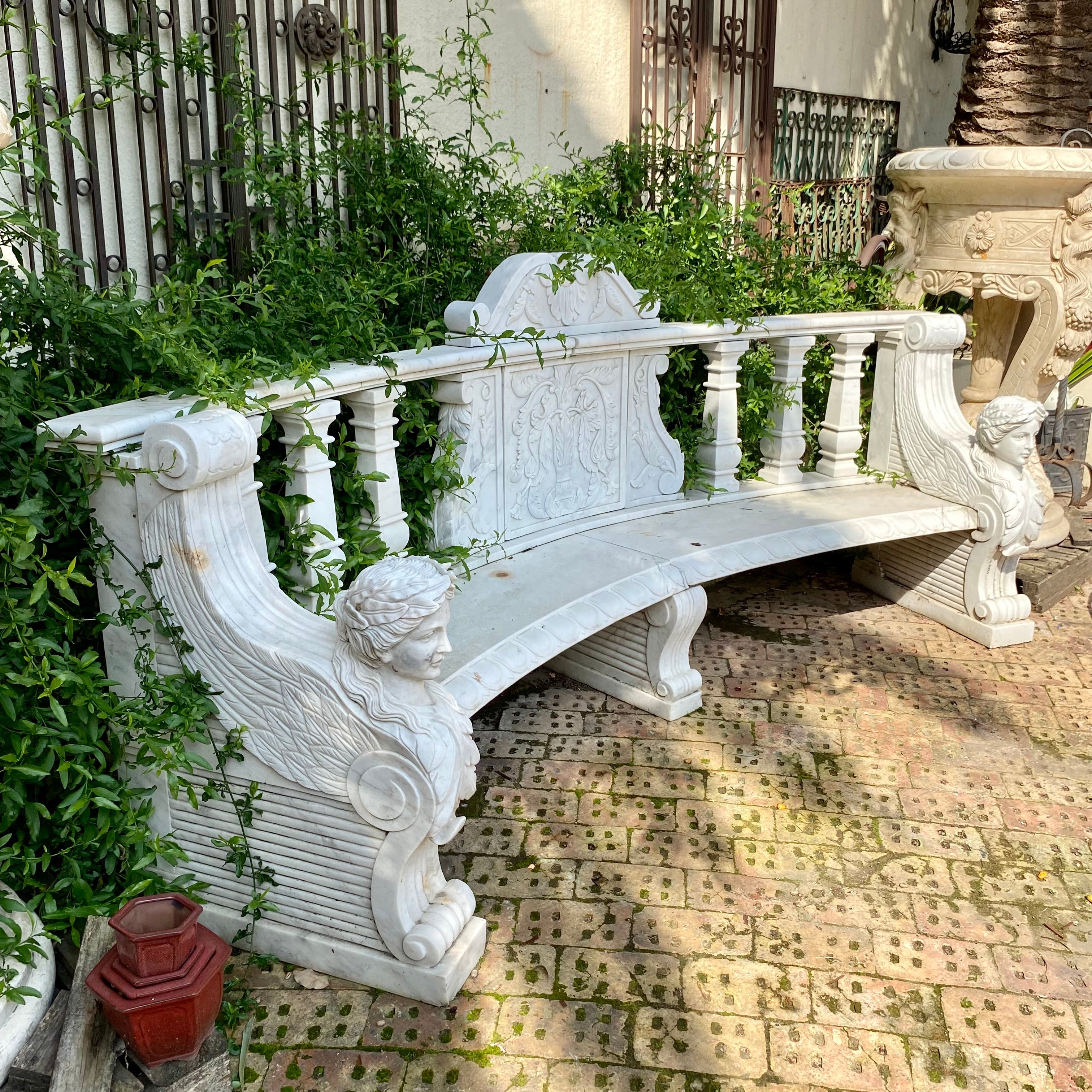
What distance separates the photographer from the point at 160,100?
12.5 feet

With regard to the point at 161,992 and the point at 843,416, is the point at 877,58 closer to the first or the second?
the point at 843,416

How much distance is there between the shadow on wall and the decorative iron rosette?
0.44 meters

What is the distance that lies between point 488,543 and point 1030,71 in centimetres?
463

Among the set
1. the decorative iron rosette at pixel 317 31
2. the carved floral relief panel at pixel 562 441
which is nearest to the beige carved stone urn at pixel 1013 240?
the carved floral relief panel at pixel 562 441

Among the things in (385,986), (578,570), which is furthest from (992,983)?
(578,570)

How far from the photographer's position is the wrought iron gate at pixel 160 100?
11.4 feet

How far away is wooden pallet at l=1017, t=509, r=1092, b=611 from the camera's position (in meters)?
5.02

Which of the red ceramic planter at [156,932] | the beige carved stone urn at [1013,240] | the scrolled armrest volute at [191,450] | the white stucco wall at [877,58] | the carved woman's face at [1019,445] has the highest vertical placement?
the white stucco wall at [877,58]

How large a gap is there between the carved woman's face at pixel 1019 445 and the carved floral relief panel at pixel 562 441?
155 centimetres

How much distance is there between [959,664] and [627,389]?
1.74m

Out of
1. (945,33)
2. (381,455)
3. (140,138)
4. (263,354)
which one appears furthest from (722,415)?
(945,33)

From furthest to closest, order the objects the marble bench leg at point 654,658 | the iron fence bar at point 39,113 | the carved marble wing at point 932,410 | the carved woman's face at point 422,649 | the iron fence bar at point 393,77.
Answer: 1. the carved marble wing at point 932,410
2. the iron fence bar at point 393,77
3. the marble bench leg at point 654,658
4. the iron fence bar at point 39,113
5. the carved woman's face at point 422,649

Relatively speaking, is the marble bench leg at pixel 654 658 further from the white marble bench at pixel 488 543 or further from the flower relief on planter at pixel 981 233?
the flower relief on planter at pixel 981 233

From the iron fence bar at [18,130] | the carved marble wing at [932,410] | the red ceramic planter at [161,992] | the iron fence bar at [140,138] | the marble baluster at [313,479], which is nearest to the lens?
the red ceramic planter at [161,992]
